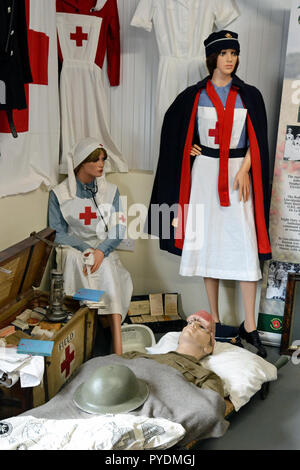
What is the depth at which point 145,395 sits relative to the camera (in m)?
2.11

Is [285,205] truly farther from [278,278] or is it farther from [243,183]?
[278,278]

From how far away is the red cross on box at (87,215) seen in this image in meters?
3.14

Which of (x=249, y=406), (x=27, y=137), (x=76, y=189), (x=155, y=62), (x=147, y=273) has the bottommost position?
(x=249, y=406)

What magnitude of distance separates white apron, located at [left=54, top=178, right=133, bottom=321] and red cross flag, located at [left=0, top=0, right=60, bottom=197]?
200 millimetres

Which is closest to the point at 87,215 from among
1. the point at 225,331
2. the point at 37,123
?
the point at 37,123

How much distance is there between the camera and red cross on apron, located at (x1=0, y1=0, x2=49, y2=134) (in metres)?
2.76

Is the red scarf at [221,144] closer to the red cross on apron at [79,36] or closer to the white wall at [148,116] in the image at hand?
the white wall at [148,116]

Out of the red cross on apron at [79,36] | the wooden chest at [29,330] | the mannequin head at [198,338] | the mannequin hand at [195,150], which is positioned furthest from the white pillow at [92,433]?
the red cross on apron at [79,36]

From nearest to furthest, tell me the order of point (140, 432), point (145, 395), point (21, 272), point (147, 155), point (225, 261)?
point (140, 432)
point (145, 395)
point (21, 272)
point (225, 261)
point (147, 155)

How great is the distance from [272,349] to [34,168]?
1.75 metres

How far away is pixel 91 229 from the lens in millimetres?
3197

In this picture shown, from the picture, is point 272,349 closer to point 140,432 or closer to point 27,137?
point 140,432

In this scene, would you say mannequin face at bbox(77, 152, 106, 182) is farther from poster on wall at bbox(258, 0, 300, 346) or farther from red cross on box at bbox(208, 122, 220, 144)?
poster on wall at bbox(258, 0, 300, 346)

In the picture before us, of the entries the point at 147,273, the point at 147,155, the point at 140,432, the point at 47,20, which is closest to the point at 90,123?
the point at 147,155
